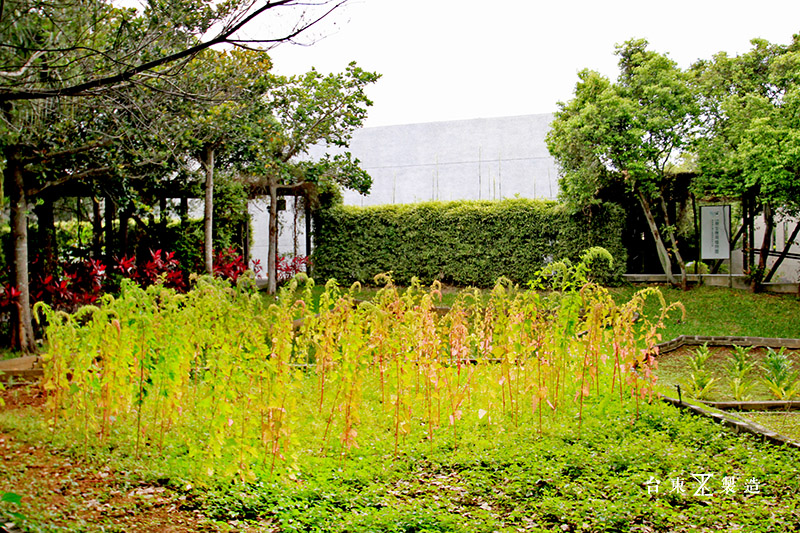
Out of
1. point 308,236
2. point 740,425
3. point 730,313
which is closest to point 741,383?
point 740,425

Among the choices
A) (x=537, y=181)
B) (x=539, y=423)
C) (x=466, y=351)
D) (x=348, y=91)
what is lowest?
(x=539, y=423)

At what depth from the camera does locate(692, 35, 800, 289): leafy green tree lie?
837 centimetres

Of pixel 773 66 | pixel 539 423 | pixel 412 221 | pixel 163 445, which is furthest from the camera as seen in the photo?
pixel 412 221

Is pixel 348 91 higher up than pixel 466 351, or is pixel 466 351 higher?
pixel 348 91

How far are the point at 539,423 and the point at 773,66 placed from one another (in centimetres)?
916

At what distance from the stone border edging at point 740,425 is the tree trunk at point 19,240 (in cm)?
590

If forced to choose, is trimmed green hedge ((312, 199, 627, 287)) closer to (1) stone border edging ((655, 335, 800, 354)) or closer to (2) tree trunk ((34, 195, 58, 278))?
(1) stone border edging ((655, 335, 800, 354))

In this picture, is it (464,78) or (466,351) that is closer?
(466,351)

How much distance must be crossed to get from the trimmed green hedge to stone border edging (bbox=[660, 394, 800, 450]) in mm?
6663

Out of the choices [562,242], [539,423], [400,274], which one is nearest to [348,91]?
[400,274]

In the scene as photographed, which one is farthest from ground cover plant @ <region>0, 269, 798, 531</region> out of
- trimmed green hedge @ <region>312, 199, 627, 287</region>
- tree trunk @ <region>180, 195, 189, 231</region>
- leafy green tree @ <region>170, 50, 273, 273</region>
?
trimmed green hedge @ <region>312, 199, 627, 287</region>

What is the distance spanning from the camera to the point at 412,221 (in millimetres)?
11805

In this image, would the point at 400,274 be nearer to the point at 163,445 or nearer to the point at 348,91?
the point at 348,91

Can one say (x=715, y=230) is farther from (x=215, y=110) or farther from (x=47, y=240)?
(x=47, y=240)
